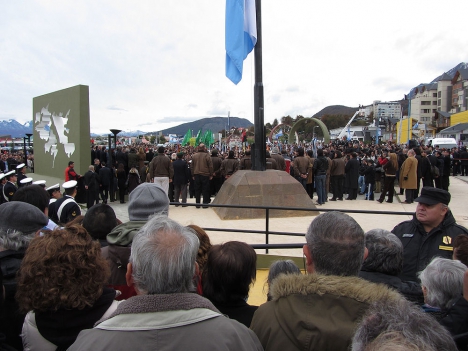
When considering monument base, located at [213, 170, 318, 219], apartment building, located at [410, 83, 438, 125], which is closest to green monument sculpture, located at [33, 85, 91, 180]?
monument base, located at [213, 170, 318, 219]

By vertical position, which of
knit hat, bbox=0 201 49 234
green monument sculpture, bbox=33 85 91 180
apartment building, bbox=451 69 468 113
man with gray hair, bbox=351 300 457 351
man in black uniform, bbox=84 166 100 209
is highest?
apartment building, bbox=451 69 468 113

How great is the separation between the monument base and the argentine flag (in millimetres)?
2632

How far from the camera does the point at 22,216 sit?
105 inches

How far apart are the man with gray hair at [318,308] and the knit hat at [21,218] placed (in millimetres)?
1903

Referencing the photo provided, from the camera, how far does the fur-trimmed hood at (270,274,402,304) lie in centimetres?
159

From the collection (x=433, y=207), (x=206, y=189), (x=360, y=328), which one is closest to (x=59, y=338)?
(x=360, y=328)

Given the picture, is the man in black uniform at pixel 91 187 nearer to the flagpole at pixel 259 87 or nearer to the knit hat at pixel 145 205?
the flagpole at pixel 259 87

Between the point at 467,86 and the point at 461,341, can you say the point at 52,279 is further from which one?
the point at 467,86

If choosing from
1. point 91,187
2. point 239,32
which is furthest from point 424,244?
point 91,187

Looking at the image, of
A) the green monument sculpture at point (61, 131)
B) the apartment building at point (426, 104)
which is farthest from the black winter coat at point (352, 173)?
the apartment building at point (426, 104)

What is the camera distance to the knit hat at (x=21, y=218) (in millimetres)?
2611

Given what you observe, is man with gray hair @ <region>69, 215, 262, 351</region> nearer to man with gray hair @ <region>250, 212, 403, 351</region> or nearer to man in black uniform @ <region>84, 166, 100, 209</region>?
man with gray hair @ <region>250, 212, 403, 351</region>

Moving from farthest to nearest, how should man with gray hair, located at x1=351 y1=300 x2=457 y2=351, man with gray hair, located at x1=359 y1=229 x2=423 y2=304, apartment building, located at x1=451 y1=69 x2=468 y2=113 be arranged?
apartment building, located at x1=451 y1=69 x2=468 y2=113 → man with gray hair, located at x1=359 y1=229 x2=423 y2=304 → man with gray hair, located at x1=351 y1=300 x2=457 y2=351

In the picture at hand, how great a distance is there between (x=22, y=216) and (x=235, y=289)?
1708 mm
